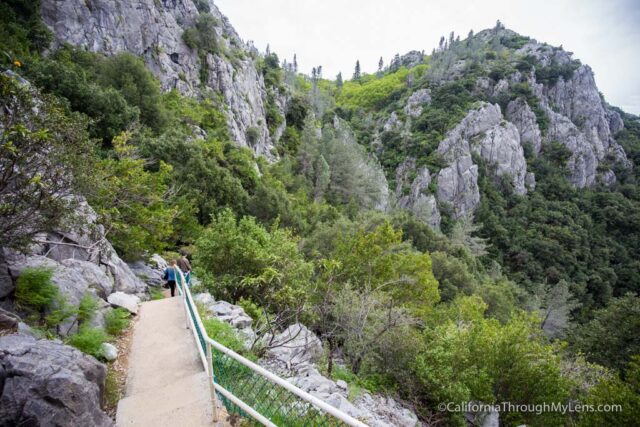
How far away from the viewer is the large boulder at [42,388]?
3.01 m

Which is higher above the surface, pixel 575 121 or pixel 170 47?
pixel 575 121

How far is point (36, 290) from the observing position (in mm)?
5441

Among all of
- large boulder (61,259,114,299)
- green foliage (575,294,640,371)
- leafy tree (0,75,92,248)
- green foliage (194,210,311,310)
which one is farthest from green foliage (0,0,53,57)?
green foliage (575,294,640,371)

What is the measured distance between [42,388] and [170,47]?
39360mm

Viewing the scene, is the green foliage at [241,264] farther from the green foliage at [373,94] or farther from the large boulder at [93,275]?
the green foliage at [373,94]

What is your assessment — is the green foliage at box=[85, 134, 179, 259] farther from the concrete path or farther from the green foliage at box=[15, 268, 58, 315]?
the concrete path

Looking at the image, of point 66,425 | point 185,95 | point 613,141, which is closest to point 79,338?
point 66,425

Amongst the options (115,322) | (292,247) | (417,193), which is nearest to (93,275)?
(115,322)

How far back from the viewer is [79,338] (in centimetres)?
525

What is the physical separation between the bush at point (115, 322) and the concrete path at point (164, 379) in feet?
0.97

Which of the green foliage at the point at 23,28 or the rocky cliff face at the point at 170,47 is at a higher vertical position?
the rocky cliff face at the point at 170,47

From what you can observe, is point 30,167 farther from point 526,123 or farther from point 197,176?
point 526,123

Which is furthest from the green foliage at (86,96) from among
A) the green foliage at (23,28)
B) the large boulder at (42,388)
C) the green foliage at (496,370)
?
the green foliage at (496,370)

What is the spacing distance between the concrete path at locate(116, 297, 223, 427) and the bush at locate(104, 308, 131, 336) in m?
0.30
